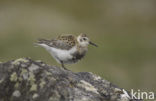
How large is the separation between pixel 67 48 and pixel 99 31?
24.7m

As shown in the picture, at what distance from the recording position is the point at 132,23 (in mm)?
41781

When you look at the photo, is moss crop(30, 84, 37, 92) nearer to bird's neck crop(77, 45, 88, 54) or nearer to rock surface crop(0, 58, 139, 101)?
rock surface crop(0, 58, 139, 101)

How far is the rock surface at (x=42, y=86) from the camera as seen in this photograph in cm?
749

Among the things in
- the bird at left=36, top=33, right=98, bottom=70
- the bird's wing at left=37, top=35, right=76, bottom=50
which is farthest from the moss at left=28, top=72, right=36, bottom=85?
the bird's wing at left=37, top=35, right=76, bottom=50

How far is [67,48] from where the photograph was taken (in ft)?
42.6

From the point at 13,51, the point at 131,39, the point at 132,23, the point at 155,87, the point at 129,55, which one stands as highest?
the point at 132,23

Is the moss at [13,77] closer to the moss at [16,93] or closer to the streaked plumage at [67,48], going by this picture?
the moss at [16,93]

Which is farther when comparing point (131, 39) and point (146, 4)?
point (146, 4)

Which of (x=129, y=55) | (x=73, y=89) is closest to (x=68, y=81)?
(x=73, y=89)

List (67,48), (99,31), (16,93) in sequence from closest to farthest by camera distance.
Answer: (16,93)
(67,48)
(99,31)

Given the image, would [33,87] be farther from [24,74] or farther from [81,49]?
[81,49]

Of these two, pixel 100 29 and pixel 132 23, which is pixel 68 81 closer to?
pixel 100 29

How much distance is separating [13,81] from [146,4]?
3674cm

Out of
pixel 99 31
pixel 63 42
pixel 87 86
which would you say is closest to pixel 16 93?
pixel 87 86
